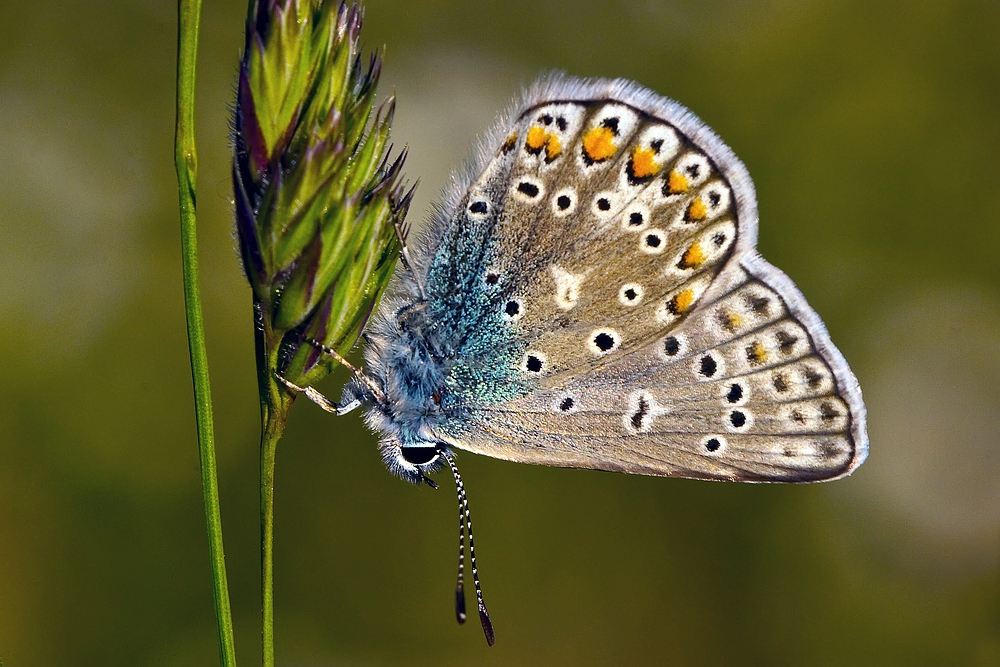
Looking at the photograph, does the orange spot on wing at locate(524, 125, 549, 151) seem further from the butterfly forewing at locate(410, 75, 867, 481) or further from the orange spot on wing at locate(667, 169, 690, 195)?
the orange spot on wing at locate(667, 169, 690, 195)

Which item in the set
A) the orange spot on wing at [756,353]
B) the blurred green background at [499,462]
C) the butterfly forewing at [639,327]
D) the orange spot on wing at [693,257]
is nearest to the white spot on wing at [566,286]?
the butterfly forewing at [639,327]

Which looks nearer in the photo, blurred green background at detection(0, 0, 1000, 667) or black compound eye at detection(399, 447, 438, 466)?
black compound eye at detection(399, 447, 438, 466)

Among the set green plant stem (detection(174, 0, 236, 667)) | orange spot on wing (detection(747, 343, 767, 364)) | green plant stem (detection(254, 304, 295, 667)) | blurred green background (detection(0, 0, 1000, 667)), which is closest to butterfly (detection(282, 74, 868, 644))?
orange spot on wing (detection(747, 343, 767, 364))

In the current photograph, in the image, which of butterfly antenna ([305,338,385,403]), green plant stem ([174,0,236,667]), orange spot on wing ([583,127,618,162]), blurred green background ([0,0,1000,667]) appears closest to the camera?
green plant stem ([174,0,236,667])

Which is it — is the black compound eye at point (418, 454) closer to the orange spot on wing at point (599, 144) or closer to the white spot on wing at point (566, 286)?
the white spot on wing at point (566, 286)

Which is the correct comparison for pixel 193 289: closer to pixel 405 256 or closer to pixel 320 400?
pixel 320 400

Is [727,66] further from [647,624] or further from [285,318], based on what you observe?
[285,318]

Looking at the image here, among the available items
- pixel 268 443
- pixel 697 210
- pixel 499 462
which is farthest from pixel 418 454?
pixel 499 462

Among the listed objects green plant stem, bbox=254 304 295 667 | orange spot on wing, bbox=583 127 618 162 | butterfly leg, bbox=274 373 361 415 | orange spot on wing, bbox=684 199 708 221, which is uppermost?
orange spot on wing, bbox=583 127 618 162
